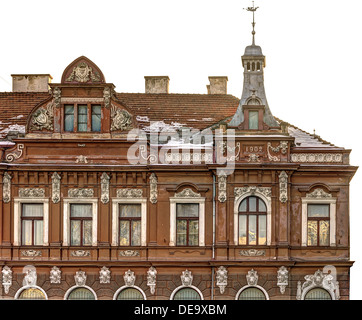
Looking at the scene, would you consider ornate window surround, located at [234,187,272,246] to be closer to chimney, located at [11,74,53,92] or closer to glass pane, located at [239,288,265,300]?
glass pane, located at [239,288,265,300]

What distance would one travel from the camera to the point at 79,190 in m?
47.8

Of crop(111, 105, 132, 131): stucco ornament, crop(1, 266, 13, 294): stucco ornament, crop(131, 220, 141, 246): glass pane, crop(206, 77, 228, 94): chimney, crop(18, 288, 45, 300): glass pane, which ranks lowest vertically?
crop(18, 288, 45, 300): glass pane

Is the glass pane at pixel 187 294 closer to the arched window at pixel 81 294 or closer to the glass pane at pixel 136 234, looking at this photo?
the glass pane at pixel 136 234

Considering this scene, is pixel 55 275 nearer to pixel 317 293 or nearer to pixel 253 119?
pixel 253 119

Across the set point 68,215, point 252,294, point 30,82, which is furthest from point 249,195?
point 30,82

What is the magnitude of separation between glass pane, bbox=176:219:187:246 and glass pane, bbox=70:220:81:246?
412 centimetres

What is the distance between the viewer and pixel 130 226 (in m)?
47.7

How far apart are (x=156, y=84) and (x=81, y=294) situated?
12550mm

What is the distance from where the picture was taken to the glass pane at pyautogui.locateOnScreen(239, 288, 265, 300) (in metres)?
46.8

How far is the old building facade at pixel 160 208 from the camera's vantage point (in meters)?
46.9

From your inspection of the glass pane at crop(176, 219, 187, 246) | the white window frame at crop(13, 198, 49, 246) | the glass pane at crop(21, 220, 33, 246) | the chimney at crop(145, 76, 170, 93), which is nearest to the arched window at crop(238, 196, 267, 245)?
the glass pane at crop(176, 219, 187, 246)
